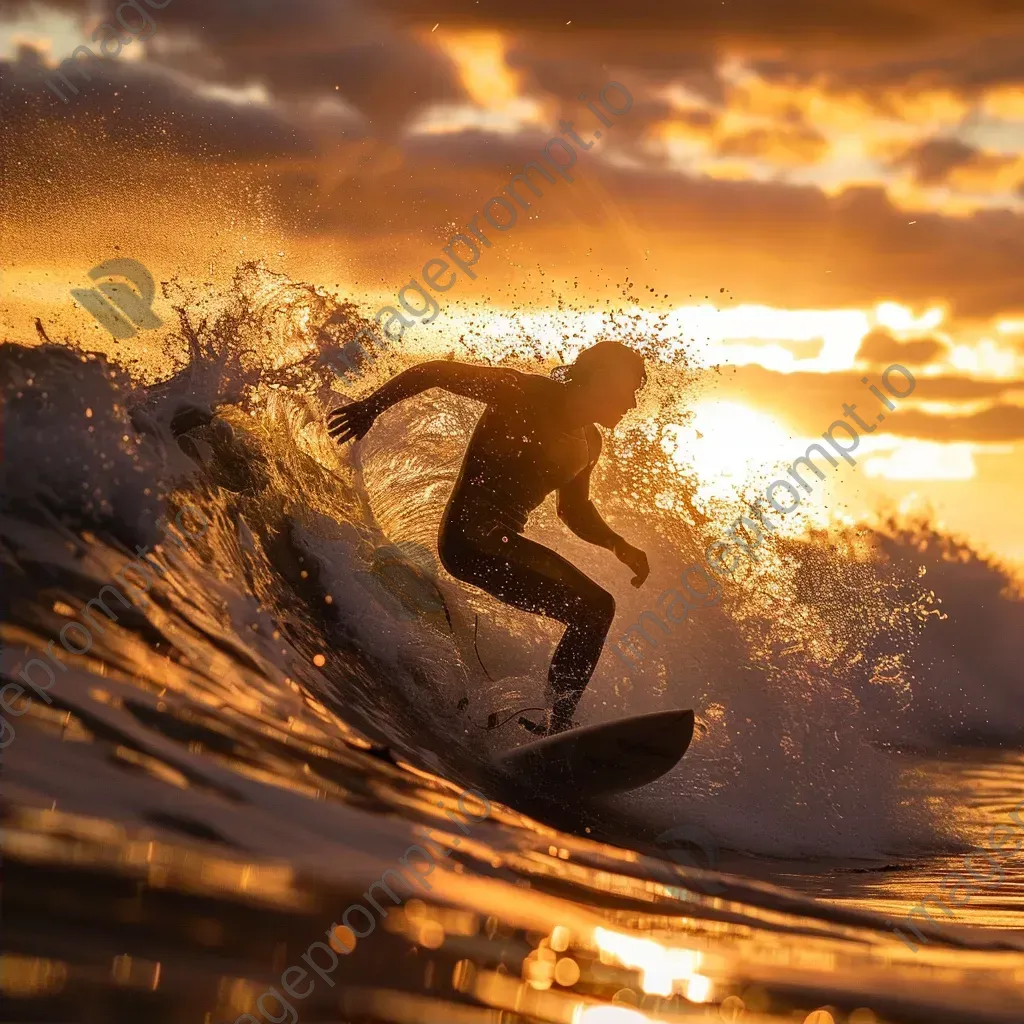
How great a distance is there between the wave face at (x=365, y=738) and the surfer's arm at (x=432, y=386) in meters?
0.95

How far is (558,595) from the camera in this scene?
493 centimetres

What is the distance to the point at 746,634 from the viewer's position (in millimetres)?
7305

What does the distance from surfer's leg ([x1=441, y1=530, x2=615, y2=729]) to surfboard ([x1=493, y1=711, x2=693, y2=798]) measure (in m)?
0.42

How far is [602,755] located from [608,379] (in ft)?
5.57

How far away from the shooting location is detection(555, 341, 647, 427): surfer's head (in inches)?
193

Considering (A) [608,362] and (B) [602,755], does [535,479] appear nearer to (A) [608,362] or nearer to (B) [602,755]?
(A) [608,362]

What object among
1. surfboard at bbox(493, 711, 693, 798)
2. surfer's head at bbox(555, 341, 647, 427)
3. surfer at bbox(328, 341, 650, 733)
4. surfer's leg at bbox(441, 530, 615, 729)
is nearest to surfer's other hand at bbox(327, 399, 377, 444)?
surfer at bbox(328, 341, 650, 733)

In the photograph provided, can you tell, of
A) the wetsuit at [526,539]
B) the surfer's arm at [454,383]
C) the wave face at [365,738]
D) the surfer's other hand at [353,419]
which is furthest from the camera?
the wetsuit at [526,539]

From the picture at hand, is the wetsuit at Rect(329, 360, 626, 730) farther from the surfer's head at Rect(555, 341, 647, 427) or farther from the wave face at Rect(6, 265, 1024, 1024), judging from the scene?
the wave face at Rect(6, 265, 1024, 1024)

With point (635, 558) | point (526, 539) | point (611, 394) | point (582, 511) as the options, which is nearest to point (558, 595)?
point (526, 539)

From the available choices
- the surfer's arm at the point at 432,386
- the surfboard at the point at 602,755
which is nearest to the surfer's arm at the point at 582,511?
the surfer's arm at the point at 432,386

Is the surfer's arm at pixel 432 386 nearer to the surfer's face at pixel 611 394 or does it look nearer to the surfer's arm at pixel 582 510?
the surfer's face at pixel 611 394

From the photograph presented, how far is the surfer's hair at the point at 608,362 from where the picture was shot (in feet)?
16.1

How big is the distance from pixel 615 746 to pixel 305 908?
231cm
